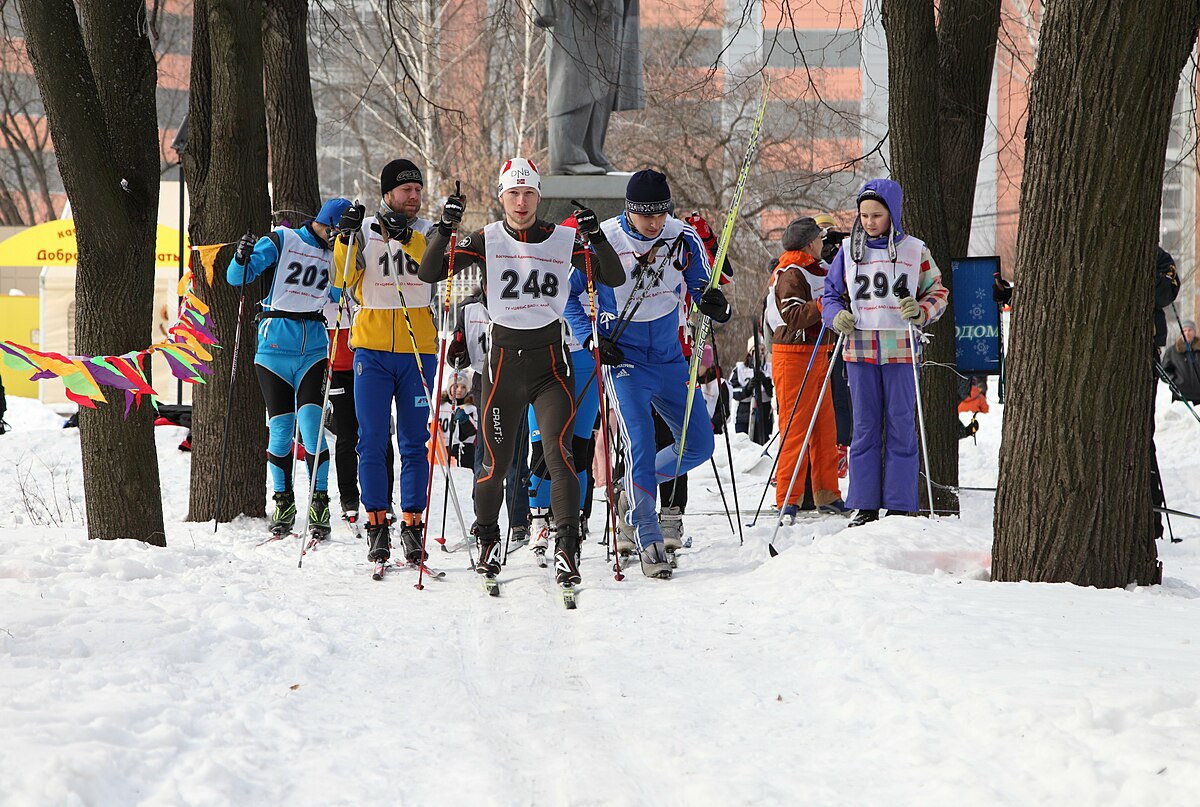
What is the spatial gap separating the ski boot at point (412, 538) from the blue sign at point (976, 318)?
14.9ft

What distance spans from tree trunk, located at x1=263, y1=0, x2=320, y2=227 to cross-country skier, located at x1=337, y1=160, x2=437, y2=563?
342cm

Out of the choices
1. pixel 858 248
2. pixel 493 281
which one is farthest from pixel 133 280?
pixel 858 248

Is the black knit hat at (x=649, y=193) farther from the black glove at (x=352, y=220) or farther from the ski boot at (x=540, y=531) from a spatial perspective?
the ski boot at (x=540, y=531)

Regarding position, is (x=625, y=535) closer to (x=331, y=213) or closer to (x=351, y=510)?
(x=351, y=510)

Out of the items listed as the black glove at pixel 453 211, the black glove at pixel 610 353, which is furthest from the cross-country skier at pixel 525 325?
the black glove at pixel 610 353

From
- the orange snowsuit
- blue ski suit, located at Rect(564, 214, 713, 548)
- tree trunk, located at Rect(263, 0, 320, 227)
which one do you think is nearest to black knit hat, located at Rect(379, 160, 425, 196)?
blue ski suit, located at Rect(564, 214, 713, 548)

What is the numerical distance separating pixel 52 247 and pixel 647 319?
63.9 feet

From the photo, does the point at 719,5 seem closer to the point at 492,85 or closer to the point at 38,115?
the point at 492,85

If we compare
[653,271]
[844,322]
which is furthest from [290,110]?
[844,322]

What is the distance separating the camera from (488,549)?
6555mm

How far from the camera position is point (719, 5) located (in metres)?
35.3

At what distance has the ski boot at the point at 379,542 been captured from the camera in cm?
704

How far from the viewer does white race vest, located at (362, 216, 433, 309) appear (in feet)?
24.2

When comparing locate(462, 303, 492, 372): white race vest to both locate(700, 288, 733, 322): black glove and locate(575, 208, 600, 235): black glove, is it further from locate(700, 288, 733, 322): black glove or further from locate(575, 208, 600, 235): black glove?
locate(575, 208, 600, 235): black glove
